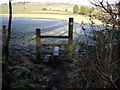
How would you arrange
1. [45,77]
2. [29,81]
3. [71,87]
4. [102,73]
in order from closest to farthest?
1. [102,73]
2. [71,87]
3. [29,81]
4. [45,77]

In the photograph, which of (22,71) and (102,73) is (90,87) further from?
(22,71)

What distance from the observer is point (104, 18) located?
354 cm

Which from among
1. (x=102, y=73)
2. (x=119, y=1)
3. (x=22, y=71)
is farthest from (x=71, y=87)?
(x=119, y=1)

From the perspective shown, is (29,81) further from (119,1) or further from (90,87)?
(119,1)

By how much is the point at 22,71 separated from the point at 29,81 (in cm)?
54

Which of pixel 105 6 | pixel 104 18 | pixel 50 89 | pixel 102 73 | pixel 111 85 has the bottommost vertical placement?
pixel 50 89

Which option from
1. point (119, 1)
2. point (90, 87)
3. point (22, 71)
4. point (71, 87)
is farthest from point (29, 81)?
point (119, 1)

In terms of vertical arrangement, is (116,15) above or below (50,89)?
above

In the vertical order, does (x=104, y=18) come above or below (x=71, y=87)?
above

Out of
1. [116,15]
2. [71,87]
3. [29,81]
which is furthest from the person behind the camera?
[29,81]

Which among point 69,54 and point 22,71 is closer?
point 22,71

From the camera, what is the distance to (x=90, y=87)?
361cm

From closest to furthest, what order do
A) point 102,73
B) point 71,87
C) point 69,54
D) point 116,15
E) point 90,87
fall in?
point 116,15
point 102,73
point 90,87
point 71,87
point 69,54

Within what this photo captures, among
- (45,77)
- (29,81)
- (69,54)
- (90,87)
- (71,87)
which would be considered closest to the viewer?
(90,87)
